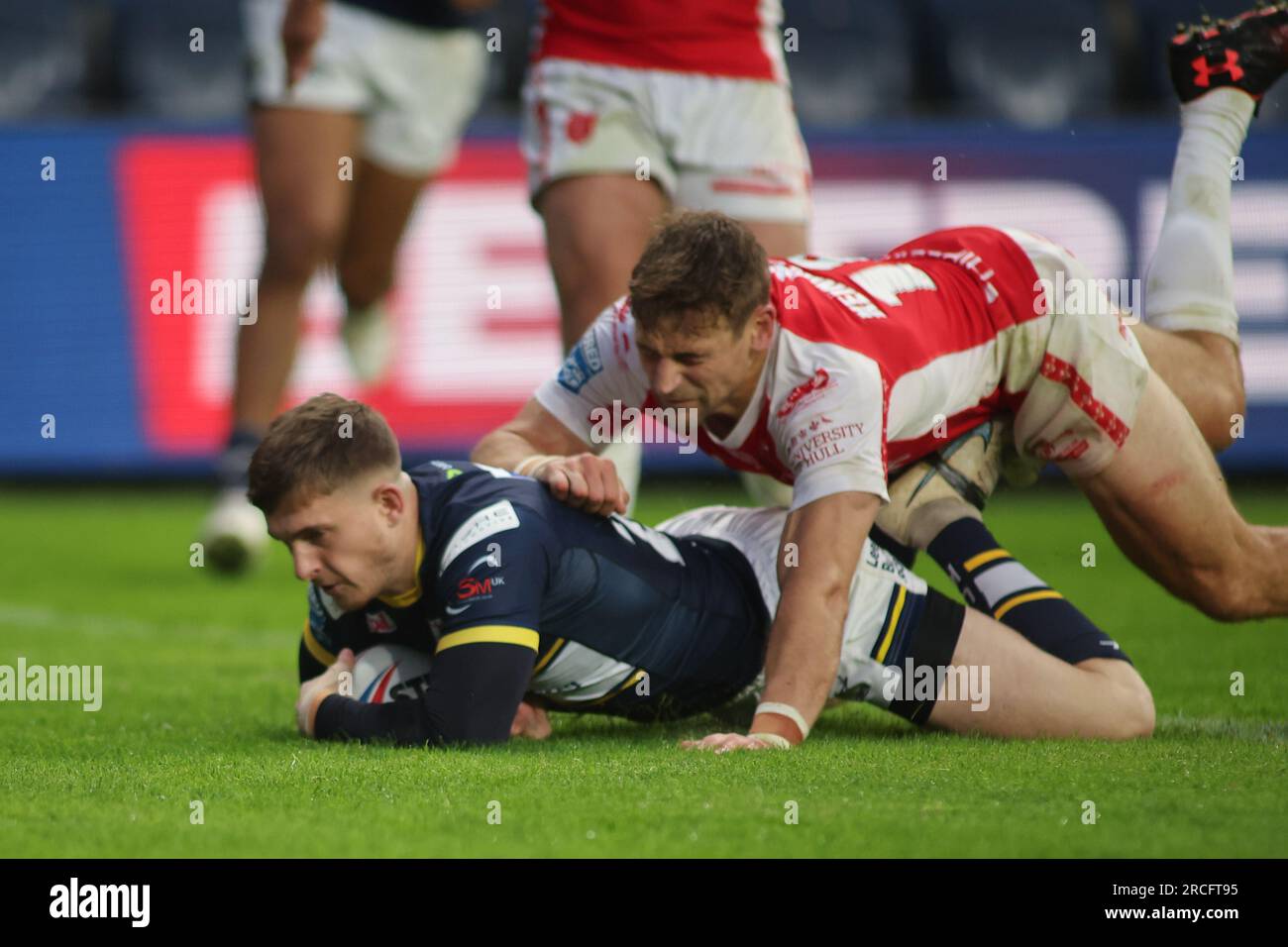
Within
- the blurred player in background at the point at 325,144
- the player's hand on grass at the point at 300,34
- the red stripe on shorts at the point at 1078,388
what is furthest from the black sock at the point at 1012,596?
the player's hand on grass at the point at 300,34

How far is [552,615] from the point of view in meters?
3.62

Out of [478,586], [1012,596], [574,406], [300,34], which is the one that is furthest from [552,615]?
[300,34]

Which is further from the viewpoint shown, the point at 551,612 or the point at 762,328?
the point at 762,328

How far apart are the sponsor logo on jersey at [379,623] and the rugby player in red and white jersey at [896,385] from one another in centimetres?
43

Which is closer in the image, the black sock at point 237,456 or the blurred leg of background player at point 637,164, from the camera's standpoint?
the blurred leg of background player at point 637,164

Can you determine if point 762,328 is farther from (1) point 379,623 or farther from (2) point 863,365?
(1) point 379,623

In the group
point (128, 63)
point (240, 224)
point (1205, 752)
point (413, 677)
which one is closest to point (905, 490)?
point (1205, 752)

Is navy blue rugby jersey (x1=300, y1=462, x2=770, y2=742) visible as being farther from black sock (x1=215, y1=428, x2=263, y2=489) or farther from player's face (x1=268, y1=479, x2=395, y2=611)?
black sock (x1=215, y1=428, x2=263, y2=489)

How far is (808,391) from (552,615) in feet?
2.29

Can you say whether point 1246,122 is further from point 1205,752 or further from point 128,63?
point 128,63

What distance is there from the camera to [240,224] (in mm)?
9773

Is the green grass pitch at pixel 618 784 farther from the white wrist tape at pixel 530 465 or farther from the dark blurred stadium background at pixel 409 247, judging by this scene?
the dark blurred stadium background at pixel 409 247

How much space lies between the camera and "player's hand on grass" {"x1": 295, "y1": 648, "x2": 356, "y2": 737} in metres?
3.77

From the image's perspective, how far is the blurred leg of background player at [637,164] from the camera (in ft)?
16.5
